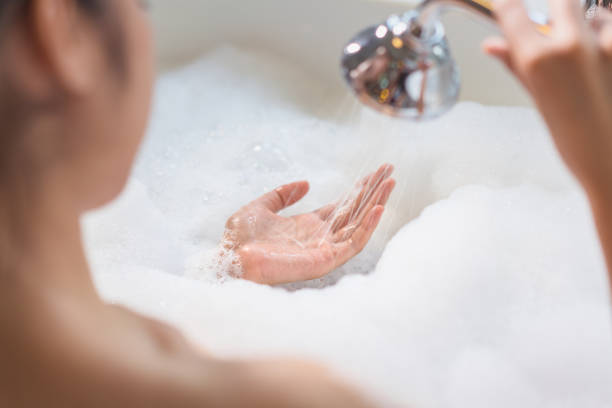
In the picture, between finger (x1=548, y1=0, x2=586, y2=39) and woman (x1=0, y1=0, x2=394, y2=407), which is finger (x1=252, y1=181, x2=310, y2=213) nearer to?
woman (x1=0, y1=0, x2=394, y2=407)

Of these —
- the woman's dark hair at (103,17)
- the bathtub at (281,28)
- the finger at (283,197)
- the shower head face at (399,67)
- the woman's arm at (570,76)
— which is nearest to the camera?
the woman's dark hair at (103,17)

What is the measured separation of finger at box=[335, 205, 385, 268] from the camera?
1099 mm

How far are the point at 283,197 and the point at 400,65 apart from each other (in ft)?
2.01

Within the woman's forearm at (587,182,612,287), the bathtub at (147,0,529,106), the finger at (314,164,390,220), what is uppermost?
the bathtub at (147,0,529,106)

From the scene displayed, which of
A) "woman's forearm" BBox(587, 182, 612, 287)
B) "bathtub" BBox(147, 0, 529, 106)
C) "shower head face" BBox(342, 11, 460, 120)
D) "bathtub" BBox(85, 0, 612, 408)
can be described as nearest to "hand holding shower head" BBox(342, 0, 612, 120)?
"shower head face" BBox(342, 11, 460, 120)

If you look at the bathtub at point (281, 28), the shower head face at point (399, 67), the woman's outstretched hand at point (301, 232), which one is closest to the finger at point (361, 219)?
the woman's outstretched hand at point (301, 232)

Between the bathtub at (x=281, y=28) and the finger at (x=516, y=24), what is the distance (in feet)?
2.65

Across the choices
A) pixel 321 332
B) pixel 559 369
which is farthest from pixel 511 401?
pixel 321 332

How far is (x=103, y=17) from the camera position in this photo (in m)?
0.44

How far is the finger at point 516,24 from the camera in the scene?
1.70 ft

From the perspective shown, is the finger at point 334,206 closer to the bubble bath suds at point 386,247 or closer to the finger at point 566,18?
the bubble bath suds at point 386,247

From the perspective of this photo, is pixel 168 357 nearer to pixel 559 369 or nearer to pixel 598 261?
pixel 559 369

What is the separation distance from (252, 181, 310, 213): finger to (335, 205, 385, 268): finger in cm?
16

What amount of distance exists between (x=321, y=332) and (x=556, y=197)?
22.5 inches
